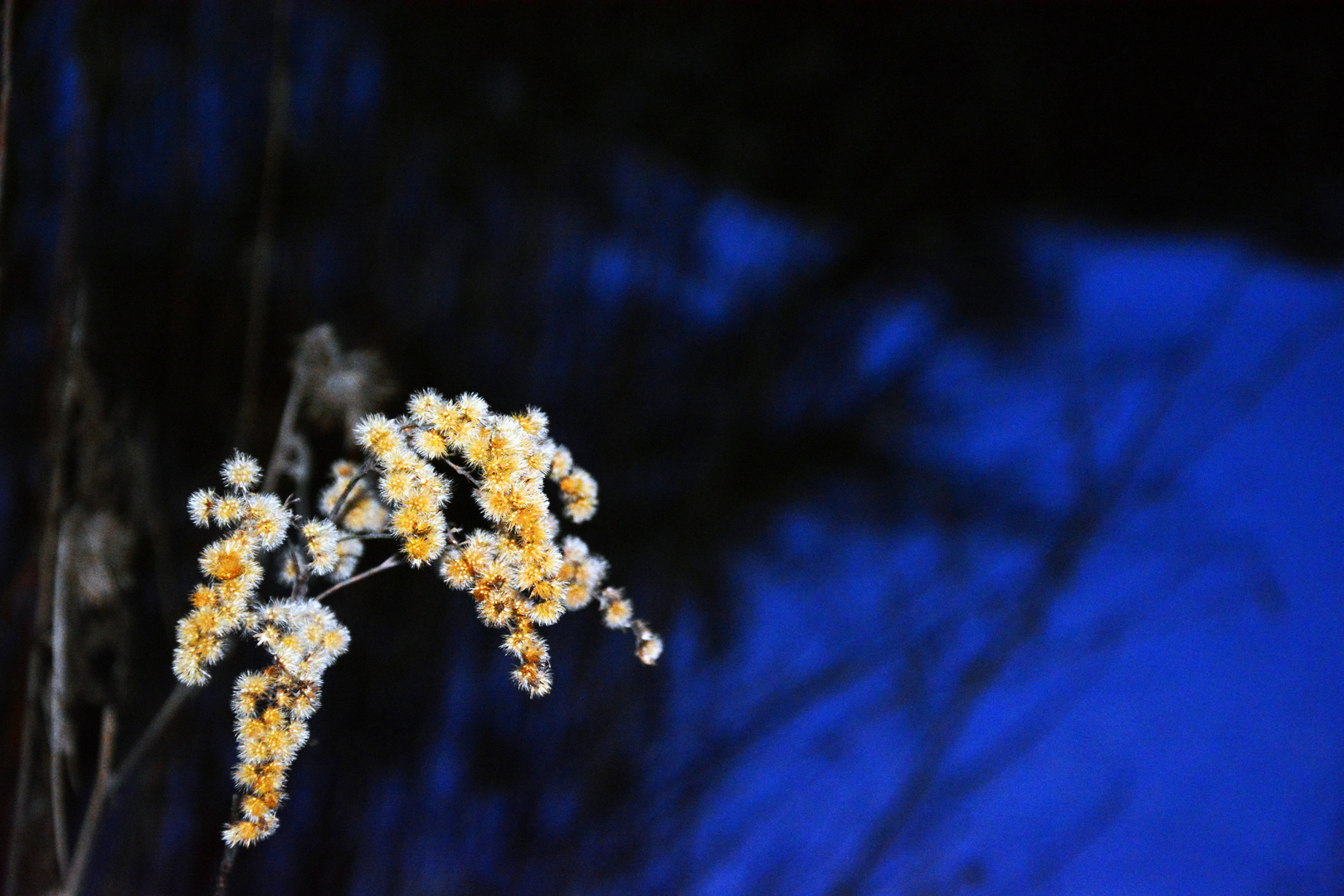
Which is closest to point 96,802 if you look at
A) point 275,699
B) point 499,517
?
point 275,699

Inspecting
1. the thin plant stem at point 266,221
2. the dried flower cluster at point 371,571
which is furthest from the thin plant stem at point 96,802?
the thin plant stem at point 266,221

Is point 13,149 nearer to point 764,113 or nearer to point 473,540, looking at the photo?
point 473,540

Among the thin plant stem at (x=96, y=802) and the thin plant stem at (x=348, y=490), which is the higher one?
the thin plant stem at (x=348, y=490)

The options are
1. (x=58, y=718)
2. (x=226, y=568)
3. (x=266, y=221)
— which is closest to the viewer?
(x=226, y=568)

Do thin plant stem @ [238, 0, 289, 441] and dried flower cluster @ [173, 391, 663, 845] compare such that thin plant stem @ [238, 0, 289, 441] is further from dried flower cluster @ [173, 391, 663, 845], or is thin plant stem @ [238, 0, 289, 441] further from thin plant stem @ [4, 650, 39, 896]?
dried flower cluster @ [173, 391, 663, 845]

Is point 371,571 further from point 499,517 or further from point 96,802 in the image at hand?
point 96,802

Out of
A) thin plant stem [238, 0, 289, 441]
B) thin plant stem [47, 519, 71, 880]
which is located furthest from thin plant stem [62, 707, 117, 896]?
thin plant stem [238, 0, 289, 441]

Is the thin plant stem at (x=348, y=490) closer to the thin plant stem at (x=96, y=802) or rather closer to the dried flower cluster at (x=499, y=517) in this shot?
the dried flower cluster at (x=499, y=517)

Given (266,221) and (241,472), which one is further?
(266,221)

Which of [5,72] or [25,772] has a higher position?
[5,72]
